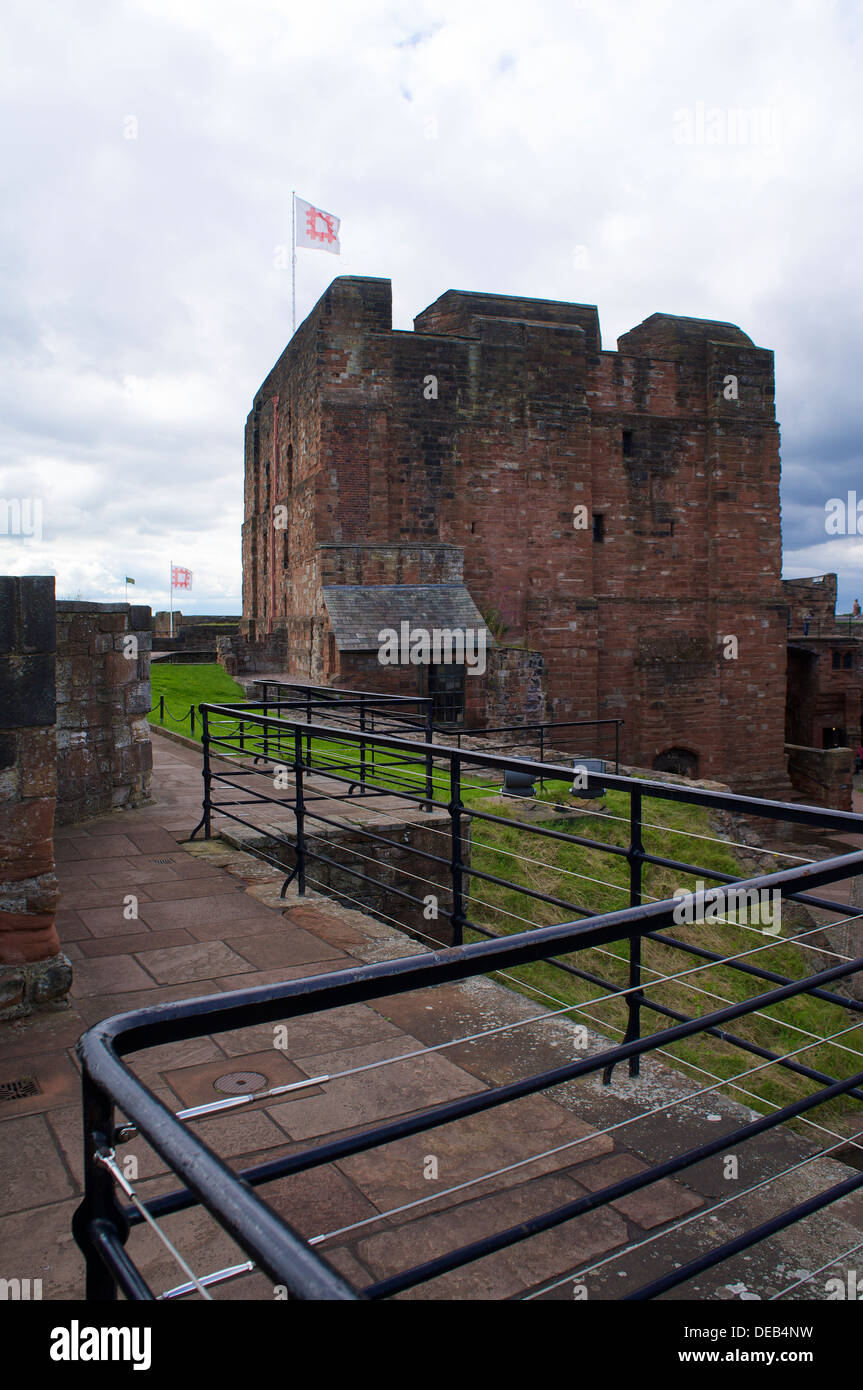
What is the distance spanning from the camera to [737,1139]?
2.05 m

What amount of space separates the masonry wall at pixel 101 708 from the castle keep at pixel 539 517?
399 inches

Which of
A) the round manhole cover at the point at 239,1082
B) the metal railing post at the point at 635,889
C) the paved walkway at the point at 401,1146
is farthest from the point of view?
the round manhole cover at the point at 239,1082

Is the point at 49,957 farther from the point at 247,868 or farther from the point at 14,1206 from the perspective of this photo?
the point at 247,868

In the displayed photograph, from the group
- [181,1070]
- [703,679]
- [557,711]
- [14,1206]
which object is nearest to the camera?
[14,1206]

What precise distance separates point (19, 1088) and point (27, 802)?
1257 millimetres

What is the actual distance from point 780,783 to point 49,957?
2599 cm

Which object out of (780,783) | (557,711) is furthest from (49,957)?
(780,783)

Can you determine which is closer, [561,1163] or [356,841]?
[561,1163]

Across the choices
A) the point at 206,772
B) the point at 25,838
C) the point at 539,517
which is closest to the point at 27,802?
the point at 25,838

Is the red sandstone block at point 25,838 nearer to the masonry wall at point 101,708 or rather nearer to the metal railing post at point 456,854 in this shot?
the metal railing post at point 456,854

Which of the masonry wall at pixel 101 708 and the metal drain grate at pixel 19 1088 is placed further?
the masonry wall at pixel 101 708

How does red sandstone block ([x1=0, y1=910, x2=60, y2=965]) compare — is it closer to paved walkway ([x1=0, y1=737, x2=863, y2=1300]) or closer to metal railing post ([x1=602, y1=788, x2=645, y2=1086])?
paved walkway ([x1=0, y1=737, x2=863, y2=1300])

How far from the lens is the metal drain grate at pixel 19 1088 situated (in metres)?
3.60

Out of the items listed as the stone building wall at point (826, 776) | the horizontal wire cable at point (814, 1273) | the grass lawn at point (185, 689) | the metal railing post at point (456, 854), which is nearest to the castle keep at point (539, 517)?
the grass lawn at point (185, 689)
